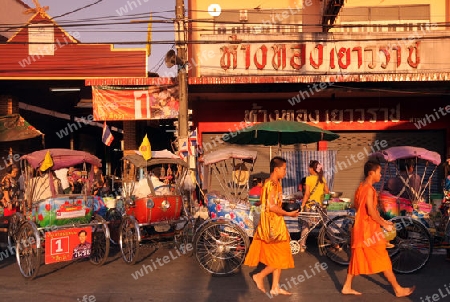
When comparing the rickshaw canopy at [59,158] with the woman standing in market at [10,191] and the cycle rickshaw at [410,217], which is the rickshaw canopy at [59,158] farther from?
the cycle rickshaw at [410,217]

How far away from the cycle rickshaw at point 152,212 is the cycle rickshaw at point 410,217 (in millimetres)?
3658

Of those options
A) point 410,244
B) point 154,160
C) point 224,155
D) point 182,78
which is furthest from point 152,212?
point 182,78

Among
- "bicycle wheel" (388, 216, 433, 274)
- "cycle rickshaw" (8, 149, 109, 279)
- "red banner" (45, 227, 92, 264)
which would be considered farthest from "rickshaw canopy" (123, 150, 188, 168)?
"bicycle wheel" (388, 216, 433, 274)

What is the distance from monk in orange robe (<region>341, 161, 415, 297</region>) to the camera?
21.1 feet

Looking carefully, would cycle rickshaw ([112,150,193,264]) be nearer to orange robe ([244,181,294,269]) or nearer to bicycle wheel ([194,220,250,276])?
bicycle wheel ([194,220,250,276])

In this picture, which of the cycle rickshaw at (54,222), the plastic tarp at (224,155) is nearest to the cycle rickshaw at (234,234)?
the plastic tarp at (224,155)

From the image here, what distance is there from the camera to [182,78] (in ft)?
42.0

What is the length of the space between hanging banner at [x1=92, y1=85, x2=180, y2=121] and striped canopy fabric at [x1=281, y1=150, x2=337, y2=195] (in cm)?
385

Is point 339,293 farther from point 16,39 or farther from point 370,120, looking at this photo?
point 16,39

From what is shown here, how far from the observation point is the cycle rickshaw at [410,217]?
8.17 m

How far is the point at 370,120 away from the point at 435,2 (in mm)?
4834

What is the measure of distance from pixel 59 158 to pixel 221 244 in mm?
3251

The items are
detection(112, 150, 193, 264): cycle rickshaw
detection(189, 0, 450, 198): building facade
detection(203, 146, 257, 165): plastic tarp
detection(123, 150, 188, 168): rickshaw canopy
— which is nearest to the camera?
detection(112, 150, 193, 264): cycle rickshaw

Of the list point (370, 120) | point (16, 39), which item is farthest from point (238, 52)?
point (16, 39)
